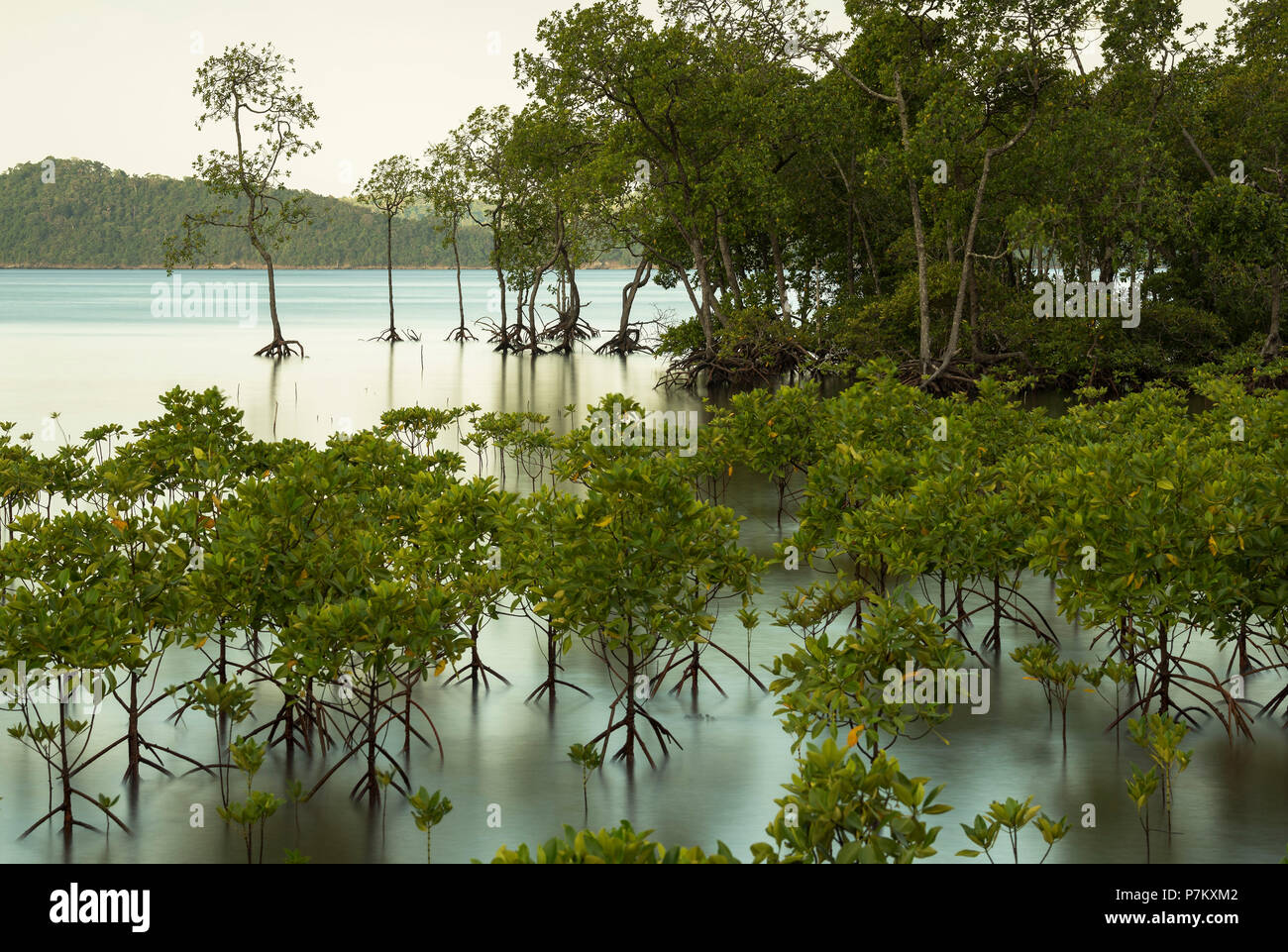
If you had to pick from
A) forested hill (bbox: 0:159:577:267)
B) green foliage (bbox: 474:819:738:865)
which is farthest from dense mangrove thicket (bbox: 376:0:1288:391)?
forested hill (bbox: 0:159:577:267)

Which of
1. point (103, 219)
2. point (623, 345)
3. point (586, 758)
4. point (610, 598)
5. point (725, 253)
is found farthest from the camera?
point (103, 219)

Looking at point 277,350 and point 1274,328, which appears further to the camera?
point 277,350

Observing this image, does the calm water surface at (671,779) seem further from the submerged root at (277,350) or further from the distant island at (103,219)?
the distant island at (103,219)

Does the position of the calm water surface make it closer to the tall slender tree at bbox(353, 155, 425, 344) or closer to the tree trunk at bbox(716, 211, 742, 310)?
the tree trunk at bbox(716, 211, 742, 310)

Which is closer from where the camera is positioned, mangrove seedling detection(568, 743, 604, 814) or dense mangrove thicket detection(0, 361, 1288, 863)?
dense mangrove thicket detection(0, 361, 1288, 863)

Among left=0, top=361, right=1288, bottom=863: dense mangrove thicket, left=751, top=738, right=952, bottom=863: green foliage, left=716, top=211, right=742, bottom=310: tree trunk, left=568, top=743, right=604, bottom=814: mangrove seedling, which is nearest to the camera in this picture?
left=751, top=738, right=952, bottom=863: green foliage

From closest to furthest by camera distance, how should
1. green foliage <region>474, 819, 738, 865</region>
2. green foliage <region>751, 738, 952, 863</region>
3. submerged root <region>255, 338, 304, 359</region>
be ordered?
green foliage <region>474, 819, 738, 865</region> < green foliage <region>751, 738, 952, 863</region> < submerged root <region>255, 338, 304, 359</region>

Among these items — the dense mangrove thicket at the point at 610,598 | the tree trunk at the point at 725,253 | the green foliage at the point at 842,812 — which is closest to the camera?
the green foliage at the point at 842,812

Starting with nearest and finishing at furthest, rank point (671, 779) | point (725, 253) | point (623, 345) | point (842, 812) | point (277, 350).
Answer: point (842, 812)
point (671, 779)
point (725, 253)
point (277, 350)
point (623, 345)

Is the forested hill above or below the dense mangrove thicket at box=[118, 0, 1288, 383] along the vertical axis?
above

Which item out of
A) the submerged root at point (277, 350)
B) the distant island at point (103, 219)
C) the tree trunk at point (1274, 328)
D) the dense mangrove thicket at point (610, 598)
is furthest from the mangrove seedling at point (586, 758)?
the distant island at point (103, 219)

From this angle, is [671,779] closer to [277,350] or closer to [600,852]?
[600,852]

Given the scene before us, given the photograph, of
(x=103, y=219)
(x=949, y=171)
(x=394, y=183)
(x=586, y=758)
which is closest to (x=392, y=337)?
(x=394, y=183)

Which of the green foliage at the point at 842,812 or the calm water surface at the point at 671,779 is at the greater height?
the green foliage at the point at 842,812
